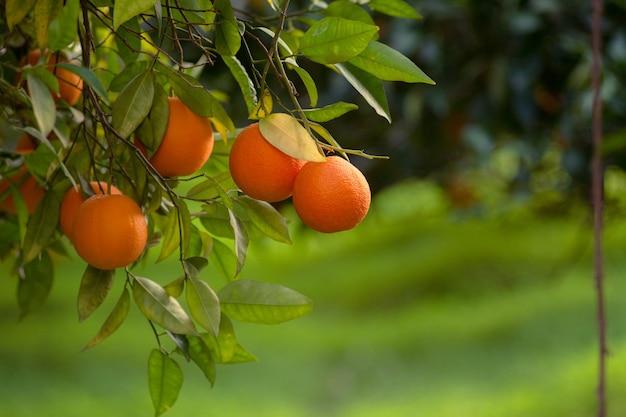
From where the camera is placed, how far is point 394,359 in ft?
7.59

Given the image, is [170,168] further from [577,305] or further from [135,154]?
[577,305]

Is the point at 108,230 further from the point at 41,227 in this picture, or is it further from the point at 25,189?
the point at 25,189

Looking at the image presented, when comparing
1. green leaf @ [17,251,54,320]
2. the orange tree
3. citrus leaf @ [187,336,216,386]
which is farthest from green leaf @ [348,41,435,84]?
green leaf @ [17,251,54,320]

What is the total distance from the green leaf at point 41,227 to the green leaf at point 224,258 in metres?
0.11

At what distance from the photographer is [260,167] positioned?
0.47m

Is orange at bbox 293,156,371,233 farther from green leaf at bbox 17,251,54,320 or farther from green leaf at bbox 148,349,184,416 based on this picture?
green leaf at bbox 17,251,54,320

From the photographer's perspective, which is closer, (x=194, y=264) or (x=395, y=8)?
(x=194, y=264)

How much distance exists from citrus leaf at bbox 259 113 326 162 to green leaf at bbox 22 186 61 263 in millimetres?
182

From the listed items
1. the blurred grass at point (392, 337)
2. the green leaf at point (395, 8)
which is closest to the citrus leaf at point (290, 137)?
the green leaf at point (395, 8)

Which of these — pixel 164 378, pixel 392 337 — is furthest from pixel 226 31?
pixel 392 337

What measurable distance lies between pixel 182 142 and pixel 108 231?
72mm

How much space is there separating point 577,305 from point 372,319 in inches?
23.1

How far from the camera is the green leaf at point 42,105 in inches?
16.3

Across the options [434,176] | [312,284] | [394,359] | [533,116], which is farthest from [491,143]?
[312,284]
